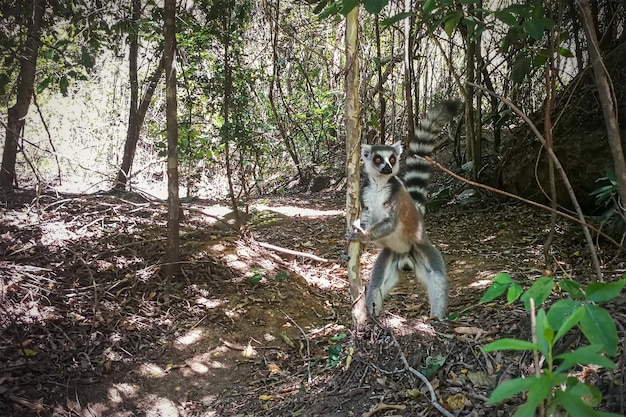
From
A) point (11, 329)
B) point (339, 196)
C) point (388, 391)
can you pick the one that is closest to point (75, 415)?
point (11, 329)

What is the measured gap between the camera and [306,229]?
24.7ft

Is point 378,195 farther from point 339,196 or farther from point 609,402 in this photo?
point 339,196

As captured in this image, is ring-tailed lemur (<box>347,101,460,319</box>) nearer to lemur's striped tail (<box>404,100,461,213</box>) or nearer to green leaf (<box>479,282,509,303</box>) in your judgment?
lemur's striped tail (<box>404,100,461,213</box>)

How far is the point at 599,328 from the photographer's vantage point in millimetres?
1289

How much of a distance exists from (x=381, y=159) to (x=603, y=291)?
2743mm

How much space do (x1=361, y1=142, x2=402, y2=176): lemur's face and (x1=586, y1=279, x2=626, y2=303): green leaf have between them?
264 cm

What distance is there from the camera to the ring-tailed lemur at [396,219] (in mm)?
3990

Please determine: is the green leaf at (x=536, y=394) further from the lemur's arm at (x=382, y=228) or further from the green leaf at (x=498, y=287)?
the lemur's arm at (x=382, y=228)

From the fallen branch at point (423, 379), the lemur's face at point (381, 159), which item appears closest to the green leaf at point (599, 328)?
the fallen branch at point (423, 379)

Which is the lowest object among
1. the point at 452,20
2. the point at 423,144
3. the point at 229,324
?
the point at 229,324

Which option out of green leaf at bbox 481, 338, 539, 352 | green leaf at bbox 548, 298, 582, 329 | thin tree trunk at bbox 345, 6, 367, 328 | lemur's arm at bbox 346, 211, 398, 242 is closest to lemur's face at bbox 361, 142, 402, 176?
lemur's arm at bbox 346, 211, 398, 242

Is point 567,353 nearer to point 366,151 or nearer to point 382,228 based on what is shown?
point 382,228

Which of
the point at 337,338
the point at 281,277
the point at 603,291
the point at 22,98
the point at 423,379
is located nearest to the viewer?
the point at 603,291

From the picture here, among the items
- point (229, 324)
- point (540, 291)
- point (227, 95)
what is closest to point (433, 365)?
point (540, 291)
